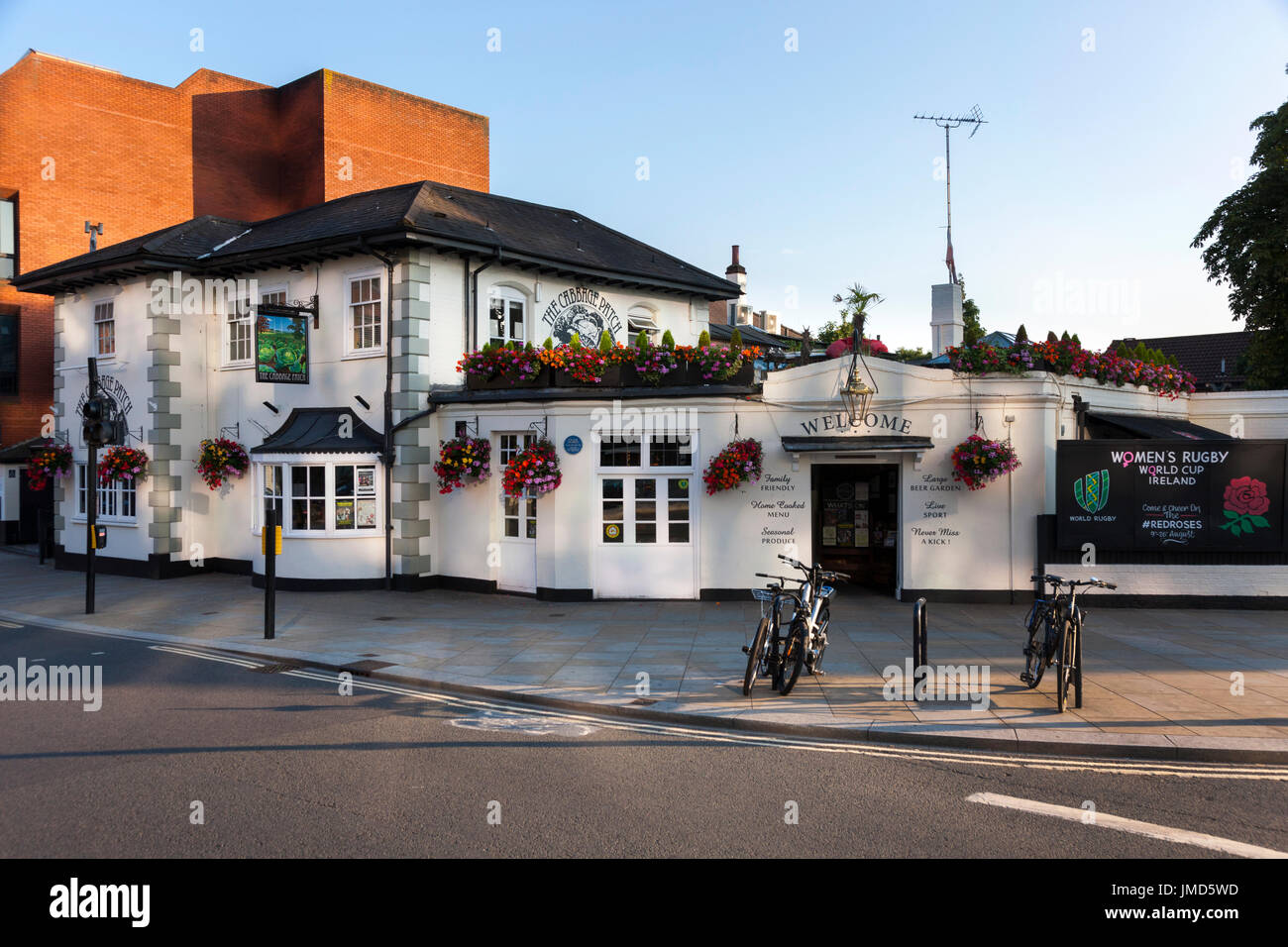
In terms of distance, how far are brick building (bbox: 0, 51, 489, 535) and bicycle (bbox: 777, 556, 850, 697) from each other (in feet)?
91.4

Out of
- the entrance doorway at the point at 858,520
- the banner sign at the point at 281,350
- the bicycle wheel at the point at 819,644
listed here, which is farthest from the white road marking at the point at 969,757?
the banner sign at the point at 281,350

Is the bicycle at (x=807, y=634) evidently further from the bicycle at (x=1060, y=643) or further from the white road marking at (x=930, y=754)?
the bicycle at (x=1060, y=643)

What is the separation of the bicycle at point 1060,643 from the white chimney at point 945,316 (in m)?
12.4

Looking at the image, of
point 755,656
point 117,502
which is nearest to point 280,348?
point 117,502

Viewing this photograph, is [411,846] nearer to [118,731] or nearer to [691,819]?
[691,819]

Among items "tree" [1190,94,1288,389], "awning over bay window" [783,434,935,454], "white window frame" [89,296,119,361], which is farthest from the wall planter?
"tree" [1190,94,1288,389]

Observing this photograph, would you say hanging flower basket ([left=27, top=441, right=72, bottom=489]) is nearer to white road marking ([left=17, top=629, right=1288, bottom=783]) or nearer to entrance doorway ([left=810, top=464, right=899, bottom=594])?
entrance doorway ([left=810, top=464, right=899, bottom=594])

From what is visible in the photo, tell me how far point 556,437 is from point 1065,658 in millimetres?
9043

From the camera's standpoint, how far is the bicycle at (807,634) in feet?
29.2

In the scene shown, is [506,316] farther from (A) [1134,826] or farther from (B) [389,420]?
(A) [1134,826]

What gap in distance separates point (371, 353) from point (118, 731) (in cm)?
1056

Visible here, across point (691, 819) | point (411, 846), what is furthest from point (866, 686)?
point (411, 846)

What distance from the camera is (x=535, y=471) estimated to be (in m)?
14.7
